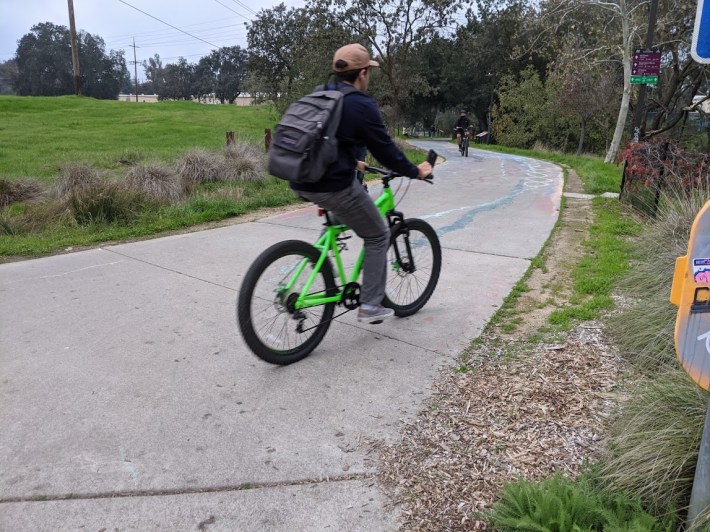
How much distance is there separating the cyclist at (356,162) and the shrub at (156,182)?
20.5 feet

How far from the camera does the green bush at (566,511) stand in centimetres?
201

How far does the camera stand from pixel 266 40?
48.5 m

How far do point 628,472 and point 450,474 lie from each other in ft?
2.44

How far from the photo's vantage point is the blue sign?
1940 millimetres

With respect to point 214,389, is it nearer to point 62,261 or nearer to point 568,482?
point 568,482

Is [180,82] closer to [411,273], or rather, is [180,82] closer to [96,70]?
[96,70]

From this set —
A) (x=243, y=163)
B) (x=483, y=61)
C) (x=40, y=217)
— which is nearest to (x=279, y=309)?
(x=40, y=217)

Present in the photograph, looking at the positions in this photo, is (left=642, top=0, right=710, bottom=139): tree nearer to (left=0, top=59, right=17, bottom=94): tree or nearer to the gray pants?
the gray pants

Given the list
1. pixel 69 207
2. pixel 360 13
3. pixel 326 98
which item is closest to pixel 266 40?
pixel 360 13

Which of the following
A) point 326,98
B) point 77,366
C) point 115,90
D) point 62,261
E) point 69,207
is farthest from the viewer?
point 115,90

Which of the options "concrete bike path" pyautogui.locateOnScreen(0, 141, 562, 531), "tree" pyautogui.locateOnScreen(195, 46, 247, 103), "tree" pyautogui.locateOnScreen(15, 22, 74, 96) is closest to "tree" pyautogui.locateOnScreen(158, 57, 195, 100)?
"tree" pyautogui.locateOnScreen(195, 46, 247, 103)

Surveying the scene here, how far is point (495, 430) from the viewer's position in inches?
112

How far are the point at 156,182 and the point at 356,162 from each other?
7234 mm

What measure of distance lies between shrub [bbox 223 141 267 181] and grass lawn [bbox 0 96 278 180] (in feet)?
5.63
